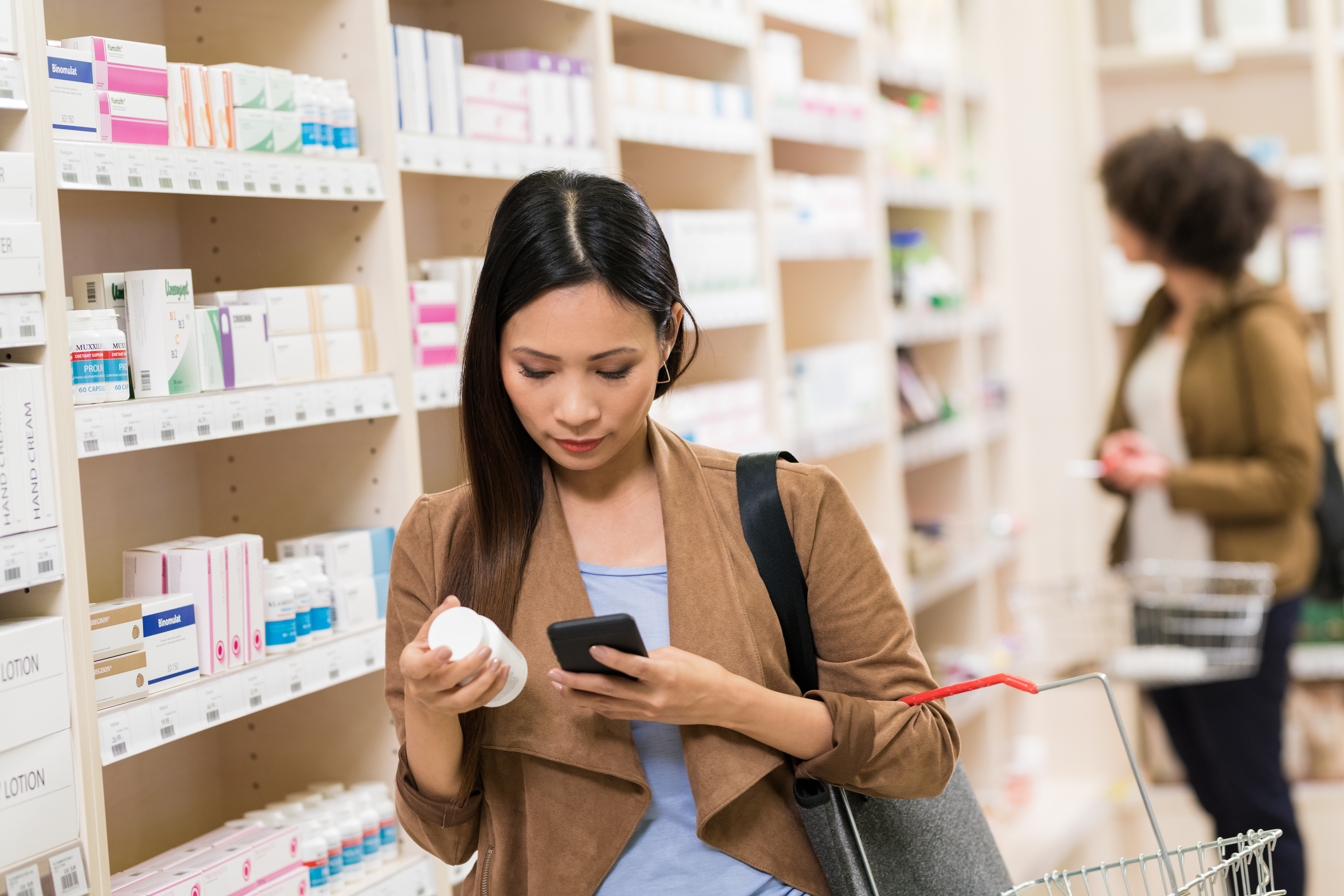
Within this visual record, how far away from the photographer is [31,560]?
5.73ft

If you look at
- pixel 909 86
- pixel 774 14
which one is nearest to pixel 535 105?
pixel 774 14

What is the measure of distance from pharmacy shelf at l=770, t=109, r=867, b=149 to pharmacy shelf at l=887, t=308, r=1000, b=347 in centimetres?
62

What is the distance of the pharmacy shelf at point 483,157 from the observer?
8.22ft

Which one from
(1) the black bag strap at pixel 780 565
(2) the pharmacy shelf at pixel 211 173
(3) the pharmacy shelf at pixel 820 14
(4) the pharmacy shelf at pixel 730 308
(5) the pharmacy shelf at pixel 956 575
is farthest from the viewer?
Answer: (5) the pharmacy shelf at pixel 956 575

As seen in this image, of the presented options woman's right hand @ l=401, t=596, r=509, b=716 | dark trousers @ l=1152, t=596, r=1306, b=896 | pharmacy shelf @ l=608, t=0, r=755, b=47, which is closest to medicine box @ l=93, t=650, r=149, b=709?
woman's right hand @ l=401, t=596, r=509, b=716

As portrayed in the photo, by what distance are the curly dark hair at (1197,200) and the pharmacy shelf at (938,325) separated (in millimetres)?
872

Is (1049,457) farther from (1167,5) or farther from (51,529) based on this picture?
(51,529)

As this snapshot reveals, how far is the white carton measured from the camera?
83.0 inches

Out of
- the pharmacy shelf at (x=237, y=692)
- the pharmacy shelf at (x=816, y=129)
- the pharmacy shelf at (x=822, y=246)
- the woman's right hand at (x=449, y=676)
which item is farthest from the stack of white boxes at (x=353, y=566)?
the pharmacy shelf at (x=816, y=129)

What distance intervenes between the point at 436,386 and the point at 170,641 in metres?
0.77

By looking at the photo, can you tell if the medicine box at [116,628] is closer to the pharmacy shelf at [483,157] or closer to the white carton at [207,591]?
the white carton at [207,591]

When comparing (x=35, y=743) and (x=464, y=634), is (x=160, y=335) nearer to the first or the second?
(x=35, y=743)

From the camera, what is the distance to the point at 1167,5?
16.8 ft

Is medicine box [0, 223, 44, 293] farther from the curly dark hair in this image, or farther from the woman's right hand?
the curly dark hair
